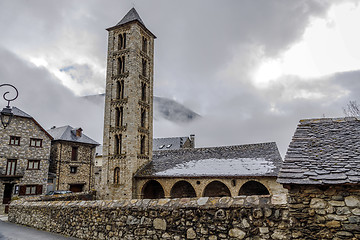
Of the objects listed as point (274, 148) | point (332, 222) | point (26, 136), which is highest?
point (26, 136)

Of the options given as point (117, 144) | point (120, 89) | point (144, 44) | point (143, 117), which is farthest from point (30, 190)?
point (144, 44)

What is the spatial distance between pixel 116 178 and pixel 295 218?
21.6 meters

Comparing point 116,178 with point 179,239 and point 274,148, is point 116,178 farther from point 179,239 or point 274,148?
point 179,239

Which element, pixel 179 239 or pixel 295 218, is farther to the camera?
pixel 179 239

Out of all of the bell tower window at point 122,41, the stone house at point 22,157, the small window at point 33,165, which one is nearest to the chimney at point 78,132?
the stone house at point 22,157

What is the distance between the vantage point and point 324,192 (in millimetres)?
4309

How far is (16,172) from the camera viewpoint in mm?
24734

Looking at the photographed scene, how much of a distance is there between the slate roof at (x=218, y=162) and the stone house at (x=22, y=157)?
1153cm

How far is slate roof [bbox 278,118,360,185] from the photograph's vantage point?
14.3 ft

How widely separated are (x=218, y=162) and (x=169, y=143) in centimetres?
2580

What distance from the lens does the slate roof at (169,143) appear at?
4648 centimetres

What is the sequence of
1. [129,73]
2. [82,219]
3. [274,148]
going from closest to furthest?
[82,219] < [274,148] < [129,73]

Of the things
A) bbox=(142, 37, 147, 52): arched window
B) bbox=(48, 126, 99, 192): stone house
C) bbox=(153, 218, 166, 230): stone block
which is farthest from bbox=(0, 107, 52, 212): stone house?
bbox=(153, 218, 166, 230): stone block

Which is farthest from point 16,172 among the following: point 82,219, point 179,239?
point 179,239
